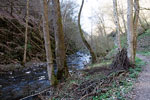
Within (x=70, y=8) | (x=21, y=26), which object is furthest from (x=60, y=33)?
(x=70, y=8)

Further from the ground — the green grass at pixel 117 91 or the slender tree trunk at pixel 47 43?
the slender tree trunk at pixel 47 43

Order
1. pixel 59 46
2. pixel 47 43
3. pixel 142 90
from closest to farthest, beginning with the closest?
pixel 142 90
pixel 47 43
pixel 59 46

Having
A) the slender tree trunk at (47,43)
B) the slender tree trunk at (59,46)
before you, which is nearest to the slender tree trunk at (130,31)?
the slender tree trunk at (59,46)

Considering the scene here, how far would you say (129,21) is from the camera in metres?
7.05

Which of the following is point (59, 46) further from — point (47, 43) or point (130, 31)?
point (130, 31)

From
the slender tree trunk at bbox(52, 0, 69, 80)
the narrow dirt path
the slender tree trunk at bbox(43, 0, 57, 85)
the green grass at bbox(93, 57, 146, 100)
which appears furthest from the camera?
the slender tree trunk at bbox(52, 0, 69, 80)

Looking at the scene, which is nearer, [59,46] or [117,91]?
[117,91]

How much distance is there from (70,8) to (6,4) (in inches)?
474

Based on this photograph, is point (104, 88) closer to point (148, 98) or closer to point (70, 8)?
point (148, 98)

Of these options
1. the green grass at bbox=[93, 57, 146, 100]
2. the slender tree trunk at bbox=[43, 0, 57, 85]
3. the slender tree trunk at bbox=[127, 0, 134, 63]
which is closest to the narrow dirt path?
the green grass at bbox=[93, 57, 146, 100]

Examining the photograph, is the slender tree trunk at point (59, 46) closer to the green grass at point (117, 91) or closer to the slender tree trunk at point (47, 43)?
the slender tree trunk at point (47, 43)

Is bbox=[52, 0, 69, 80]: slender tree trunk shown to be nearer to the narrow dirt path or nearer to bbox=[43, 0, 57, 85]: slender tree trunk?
bbox=[43, 0, 57, 85]: slender tree trunk

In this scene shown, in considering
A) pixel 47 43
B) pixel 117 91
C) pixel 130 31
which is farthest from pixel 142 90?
pixel 47 43

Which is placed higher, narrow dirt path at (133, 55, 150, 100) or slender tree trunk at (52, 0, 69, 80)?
slender tree trunk at (52, 0, 69, 80)
